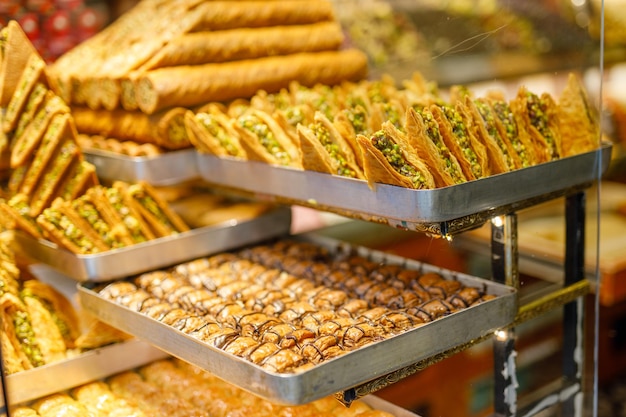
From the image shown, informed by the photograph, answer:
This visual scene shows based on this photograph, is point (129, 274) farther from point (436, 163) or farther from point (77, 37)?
point (77, 37)

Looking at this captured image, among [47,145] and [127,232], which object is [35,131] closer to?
[47,145]

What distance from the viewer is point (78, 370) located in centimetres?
215

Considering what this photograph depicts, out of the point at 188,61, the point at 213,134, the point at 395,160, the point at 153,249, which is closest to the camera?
the point at 395,160

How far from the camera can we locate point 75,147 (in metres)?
2.31

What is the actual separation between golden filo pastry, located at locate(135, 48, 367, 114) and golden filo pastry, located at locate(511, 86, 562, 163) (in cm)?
95

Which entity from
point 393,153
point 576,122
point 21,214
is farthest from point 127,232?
point 576,122

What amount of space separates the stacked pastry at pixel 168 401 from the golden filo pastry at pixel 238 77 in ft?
2.87

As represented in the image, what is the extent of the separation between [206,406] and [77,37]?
Result: 171 centimetres

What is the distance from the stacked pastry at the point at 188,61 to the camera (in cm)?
247

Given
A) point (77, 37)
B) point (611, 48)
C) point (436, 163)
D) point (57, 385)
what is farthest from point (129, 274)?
point (611, 48)

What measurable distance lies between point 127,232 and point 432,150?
1042mm

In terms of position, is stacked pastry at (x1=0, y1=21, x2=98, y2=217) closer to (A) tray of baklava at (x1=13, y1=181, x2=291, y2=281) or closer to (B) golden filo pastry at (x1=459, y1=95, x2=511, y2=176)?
(A) tray of baklava at (x1=13, y1=181, x2=291, y2=281)

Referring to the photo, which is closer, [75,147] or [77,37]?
[75,147]

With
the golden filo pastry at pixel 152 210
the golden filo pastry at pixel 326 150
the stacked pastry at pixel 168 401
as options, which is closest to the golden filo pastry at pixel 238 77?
the golden filo pastry at pixel 152 210
